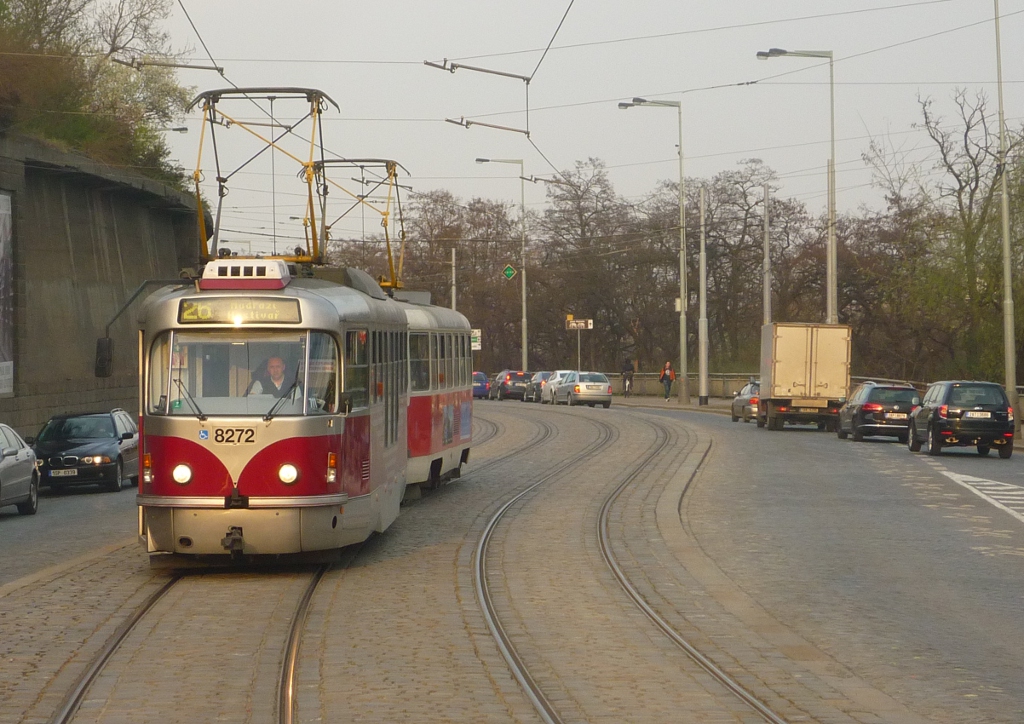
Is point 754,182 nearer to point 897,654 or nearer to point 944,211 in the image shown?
point 944,211

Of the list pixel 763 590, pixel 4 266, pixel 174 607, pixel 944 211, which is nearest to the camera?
pixel 174 607

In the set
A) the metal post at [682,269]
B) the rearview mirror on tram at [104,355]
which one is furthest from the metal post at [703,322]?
the rearview mirror on tram at [104,355]

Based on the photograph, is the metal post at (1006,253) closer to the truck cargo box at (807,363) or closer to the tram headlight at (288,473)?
the truck cargo box at (807,363)

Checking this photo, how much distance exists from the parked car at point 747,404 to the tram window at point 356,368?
1380 inches

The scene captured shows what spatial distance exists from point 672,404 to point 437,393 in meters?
43.6

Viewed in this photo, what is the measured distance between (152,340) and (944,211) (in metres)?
42.1

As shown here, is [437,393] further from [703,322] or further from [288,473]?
[703,322]

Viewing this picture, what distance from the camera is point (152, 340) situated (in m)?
12.1

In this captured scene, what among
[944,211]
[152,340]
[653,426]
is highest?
[944,211]

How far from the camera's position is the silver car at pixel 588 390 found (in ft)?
191

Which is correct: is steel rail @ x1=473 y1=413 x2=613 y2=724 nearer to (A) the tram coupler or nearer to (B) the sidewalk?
(A) the tram coupler

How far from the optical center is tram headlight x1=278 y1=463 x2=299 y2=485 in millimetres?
11664

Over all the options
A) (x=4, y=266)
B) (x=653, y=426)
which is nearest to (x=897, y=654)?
(x=4, y=266)

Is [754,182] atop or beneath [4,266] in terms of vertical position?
atop
